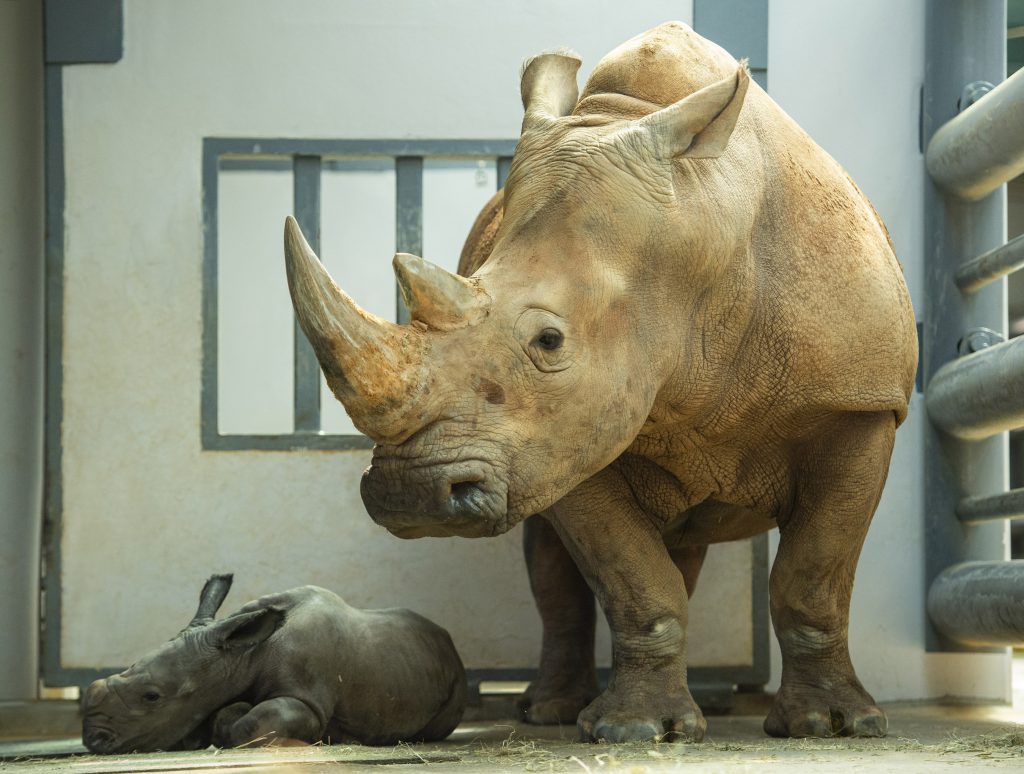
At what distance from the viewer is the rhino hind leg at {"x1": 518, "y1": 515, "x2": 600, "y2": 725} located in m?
6.12

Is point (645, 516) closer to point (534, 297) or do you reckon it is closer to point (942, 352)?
point (534, 297)

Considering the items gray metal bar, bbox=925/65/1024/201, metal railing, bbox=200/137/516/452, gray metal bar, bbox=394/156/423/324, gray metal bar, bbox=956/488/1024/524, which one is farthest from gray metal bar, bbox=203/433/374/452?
gray metal bar, bbox=925/65/1024/201

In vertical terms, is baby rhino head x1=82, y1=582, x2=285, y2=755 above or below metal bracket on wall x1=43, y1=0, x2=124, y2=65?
below

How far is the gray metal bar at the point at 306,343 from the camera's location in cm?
685

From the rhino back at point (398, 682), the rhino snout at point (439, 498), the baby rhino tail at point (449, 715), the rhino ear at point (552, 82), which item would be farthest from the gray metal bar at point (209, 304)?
the rhino snout at point (439, 498)

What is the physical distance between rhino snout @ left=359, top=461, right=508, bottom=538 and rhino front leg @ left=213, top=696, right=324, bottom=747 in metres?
0.77

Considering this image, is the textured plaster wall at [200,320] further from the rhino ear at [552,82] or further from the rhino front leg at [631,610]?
the rhino front leg at [631,610]

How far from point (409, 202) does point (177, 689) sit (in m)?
→ 2.88

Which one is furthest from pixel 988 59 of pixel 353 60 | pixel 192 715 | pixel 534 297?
pixel 192 715

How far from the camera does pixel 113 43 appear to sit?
6.84 m

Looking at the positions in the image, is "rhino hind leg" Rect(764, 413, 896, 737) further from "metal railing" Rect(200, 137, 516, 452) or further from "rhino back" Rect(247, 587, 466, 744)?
"metal railing" Rect(200, 137, 516, 452)

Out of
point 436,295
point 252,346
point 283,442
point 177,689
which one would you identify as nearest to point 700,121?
point 436,295

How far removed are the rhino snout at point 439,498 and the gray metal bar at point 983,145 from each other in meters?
2.88

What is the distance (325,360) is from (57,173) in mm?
3307
